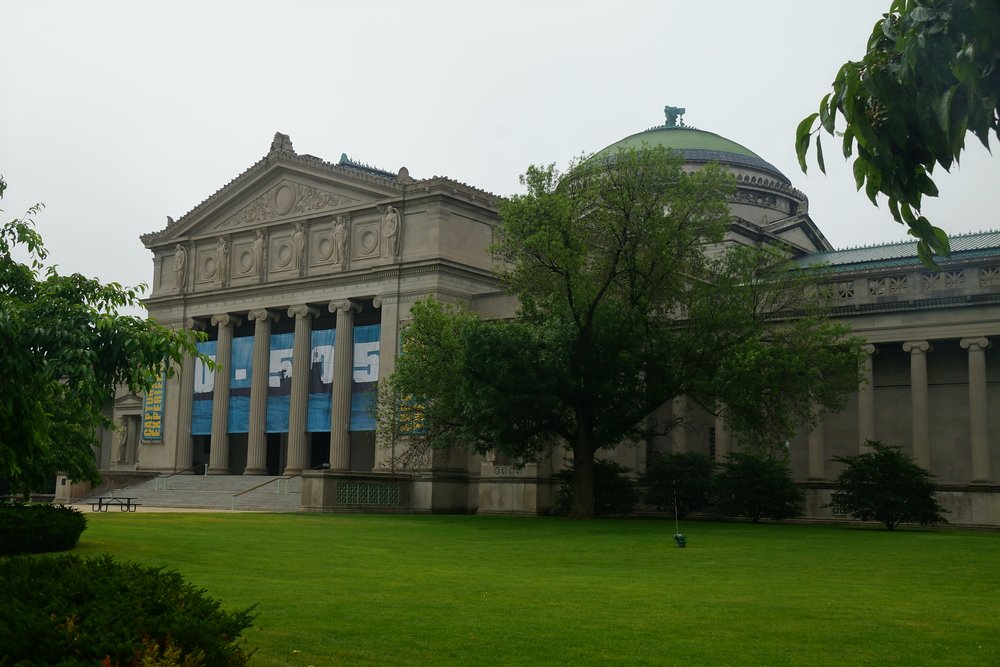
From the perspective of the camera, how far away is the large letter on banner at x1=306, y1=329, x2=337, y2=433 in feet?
226

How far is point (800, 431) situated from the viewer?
5625cm

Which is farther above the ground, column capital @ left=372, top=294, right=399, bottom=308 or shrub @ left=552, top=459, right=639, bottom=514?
column capital @ left=372, top=294, right=399, bottom=308

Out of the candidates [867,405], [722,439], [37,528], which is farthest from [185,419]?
[37,528]

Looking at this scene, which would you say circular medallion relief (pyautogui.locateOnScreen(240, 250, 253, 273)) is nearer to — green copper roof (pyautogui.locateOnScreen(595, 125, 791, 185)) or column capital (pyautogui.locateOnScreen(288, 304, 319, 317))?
column capital (pyautogui.locateOnScreen(288, 304, 319, 317))

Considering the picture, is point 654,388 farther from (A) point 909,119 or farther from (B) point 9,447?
(A) point 909,119

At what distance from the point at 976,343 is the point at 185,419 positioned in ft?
163

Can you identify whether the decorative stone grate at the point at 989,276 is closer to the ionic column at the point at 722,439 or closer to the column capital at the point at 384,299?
the ionic column at the point at 722,439

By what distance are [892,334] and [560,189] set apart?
688 inches

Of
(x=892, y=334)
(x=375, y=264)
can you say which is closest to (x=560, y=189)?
(x=892, y=334)

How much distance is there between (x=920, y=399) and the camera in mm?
49750

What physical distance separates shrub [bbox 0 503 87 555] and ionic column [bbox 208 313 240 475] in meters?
46.6

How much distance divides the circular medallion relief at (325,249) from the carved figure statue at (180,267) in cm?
1236

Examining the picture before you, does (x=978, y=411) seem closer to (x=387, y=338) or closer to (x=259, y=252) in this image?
(x=387, y=338)

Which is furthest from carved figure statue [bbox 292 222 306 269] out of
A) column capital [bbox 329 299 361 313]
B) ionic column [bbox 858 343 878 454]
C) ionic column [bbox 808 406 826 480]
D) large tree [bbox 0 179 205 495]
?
large tree [bbox 0 179 205 495]
